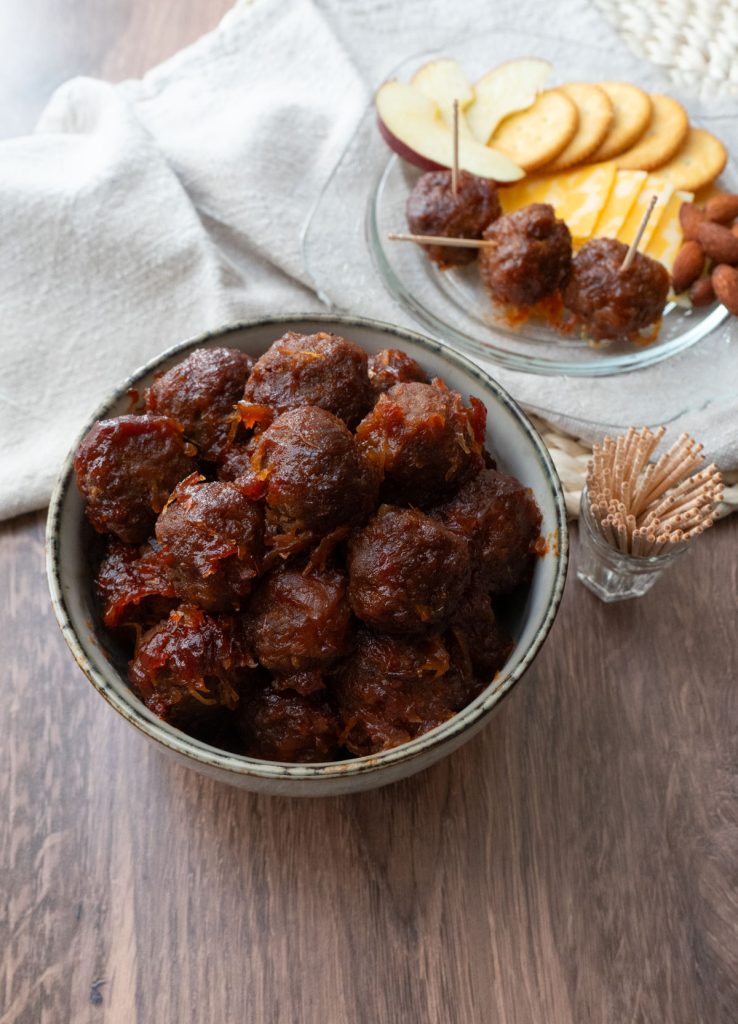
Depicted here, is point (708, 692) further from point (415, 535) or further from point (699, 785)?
point (415, 535)

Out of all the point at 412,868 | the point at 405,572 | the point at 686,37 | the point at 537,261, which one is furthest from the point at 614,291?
the point at 412,868

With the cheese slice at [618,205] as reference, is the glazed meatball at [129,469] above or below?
above

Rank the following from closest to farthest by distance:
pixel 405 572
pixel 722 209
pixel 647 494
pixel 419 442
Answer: pixel 405 572
pixel 419 442
pixel 647 494
pixel 722 209

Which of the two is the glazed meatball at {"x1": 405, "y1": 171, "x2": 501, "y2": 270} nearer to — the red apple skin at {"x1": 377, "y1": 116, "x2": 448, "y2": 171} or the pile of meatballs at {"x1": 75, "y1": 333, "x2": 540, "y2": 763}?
the red apple skin at {"x1": 377, "y1": 116, "x2": 448, "y2": 171}

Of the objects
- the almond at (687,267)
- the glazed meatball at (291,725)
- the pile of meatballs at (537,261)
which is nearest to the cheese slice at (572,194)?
the pile of meatballs at (537,261)

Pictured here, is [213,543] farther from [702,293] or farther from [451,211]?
[702,293]

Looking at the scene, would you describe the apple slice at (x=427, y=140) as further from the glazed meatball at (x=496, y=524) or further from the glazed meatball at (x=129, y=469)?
the glazed meatball at (x=129, y=469)

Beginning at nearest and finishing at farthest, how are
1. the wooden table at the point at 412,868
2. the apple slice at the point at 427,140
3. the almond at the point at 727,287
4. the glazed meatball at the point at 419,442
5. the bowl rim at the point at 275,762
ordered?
the bowl rim at the point at 275,762 → the glazed meatball at the point at 419,442 → the wooden table at the point at 412,868 → the almond at the point at 727,287 → the apple slice at the point at 427,140
